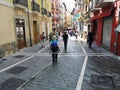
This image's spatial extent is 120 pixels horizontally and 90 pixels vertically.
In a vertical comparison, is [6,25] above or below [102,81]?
above

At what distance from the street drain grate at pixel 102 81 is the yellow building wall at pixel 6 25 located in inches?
298

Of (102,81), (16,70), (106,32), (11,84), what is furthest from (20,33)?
(102,81)

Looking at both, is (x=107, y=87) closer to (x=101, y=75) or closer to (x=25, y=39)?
(x=101, y=75)

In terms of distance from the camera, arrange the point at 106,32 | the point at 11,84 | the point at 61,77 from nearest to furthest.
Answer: the point at 11,84
the point at 61,77
the point at 106,32

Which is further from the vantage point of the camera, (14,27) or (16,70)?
(14,27)

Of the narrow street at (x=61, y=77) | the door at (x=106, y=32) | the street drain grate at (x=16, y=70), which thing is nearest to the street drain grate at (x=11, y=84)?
the narrow street at (x=61, y=77)

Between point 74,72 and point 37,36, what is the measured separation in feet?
44.1

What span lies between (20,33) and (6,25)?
2.99m

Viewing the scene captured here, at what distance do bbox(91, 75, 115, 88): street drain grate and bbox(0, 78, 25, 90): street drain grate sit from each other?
123 inches

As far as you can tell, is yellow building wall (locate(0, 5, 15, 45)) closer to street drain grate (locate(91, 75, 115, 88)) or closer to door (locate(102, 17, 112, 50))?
street drain grate (locate(91, 75, 115, 88))

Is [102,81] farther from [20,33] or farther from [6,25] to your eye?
[20,33]

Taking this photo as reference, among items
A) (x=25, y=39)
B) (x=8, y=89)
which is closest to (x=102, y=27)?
(x=25, y=39)

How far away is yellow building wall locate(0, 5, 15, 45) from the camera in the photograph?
10.4m

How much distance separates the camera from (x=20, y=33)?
1398 centimetres
